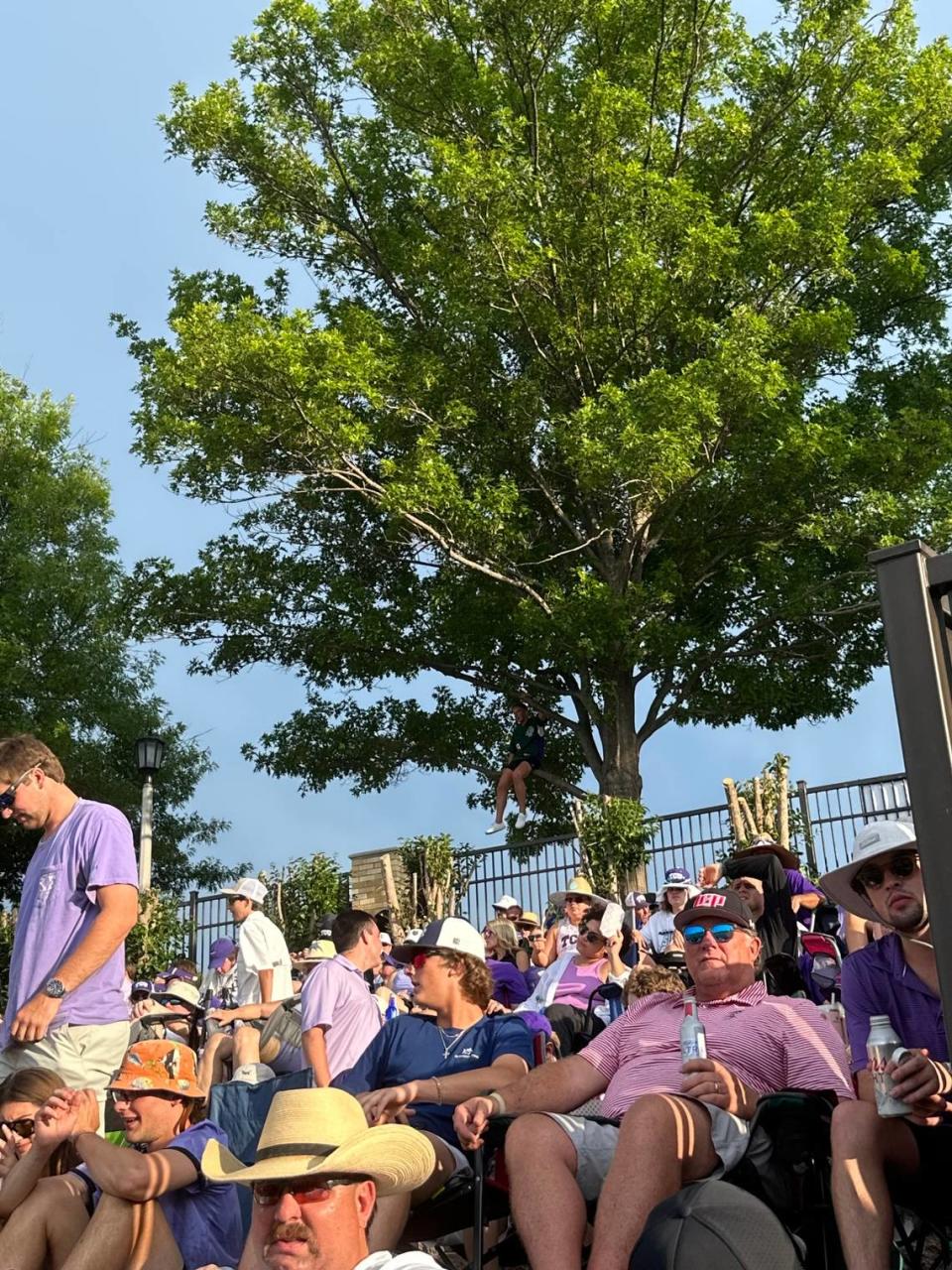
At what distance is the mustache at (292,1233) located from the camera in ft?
9.34

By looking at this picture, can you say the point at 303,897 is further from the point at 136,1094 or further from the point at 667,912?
the point at 136,1094

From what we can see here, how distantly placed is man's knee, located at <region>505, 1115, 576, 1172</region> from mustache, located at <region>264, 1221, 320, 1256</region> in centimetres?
127

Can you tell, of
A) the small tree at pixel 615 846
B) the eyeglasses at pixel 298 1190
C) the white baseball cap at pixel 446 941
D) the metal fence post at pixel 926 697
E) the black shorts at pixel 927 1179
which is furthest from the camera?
the small tree at pixel 615 846

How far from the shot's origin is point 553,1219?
151 inches

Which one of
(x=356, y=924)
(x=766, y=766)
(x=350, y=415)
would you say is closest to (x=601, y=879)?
(x=766, y=766)

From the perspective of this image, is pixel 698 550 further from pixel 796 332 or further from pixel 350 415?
pixel 350 415

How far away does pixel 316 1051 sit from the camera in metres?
6.63

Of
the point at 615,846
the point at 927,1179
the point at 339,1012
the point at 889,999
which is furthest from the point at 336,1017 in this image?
the point at 615,846

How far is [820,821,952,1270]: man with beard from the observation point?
3.50 metres

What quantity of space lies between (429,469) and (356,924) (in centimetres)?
1056

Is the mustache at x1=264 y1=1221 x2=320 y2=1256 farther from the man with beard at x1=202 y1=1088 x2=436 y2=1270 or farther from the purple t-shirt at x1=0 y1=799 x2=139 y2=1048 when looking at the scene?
the purple t-shirt at x1=0 y1=799 x2=139 y2=1048

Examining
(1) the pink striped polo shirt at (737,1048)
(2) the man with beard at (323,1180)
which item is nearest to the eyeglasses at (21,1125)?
(2) the man with beard at (323,1180)

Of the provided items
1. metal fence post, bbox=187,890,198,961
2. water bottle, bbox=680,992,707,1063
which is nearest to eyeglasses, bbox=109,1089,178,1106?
water bottle, bbox=680,992,707,1063

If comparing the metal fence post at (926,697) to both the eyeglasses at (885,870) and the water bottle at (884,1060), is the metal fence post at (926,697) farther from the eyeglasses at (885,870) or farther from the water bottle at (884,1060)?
the eyeglasses at (885,870)
